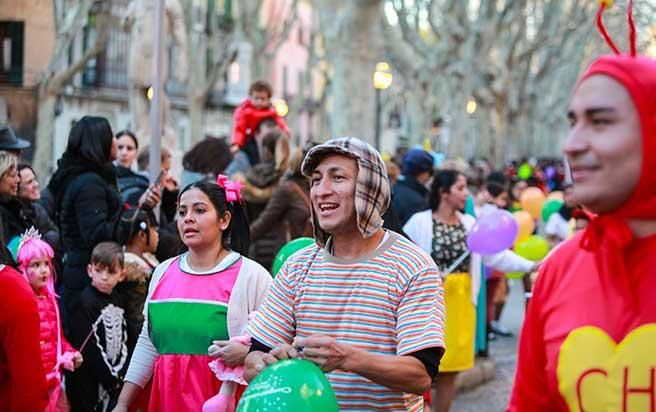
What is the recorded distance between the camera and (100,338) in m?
6.42

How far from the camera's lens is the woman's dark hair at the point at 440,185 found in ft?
26.6

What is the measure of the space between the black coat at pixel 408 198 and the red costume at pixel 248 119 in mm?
1348

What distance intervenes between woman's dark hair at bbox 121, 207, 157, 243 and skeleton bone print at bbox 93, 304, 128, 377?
2.03 feet

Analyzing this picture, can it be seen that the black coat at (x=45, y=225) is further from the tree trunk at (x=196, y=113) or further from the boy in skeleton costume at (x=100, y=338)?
the tree trunk at (x=196, y=113)

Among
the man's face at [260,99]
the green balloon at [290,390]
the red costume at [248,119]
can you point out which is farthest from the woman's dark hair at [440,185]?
the green balloon at [290,390]

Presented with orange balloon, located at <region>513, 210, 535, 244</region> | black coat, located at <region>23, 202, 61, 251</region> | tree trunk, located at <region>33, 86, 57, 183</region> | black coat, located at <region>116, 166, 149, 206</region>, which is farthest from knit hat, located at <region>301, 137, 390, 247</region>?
tree trunk, located at <region>33, 86, 57, 183</region>

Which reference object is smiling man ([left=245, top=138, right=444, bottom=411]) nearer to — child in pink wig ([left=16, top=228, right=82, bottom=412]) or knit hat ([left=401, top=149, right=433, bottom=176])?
child in pink wig ([left=16, top=228, right=82, bottom=412])

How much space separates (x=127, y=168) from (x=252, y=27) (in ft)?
97.9

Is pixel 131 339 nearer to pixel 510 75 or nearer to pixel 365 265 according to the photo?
pixel 365 265

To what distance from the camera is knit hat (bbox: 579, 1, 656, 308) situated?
2607 millimetres

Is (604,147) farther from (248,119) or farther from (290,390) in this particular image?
(248,119)

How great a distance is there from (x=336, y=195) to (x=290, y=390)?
0.85m

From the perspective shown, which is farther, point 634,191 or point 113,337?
point 113,337

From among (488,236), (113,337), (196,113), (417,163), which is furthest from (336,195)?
(196,113)
